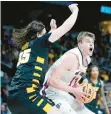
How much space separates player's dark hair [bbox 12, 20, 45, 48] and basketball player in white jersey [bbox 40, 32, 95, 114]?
1.57ft

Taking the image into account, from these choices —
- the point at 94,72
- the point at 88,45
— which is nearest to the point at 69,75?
the point at 88,45

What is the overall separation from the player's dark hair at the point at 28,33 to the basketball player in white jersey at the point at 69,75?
48cm

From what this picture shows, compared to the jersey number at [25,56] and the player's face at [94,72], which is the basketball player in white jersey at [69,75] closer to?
the jersey number at [25,56]

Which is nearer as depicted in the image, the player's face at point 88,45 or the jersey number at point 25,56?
the jersey number at point 25,56

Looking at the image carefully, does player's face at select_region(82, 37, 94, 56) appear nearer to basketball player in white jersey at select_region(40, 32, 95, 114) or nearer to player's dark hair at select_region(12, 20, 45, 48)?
basketball player in white jersey at select_region(40, 32, 95, 114)

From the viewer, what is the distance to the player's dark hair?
15.1 ft

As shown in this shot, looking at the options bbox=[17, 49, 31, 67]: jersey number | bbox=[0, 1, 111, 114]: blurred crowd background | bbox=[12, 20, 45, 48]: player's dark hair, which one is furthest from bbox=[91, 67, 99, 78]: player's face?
bbox=[0, 1, 111, 114]: blurred crowd background

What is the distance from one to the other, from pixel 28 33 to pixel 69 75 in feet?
2.68

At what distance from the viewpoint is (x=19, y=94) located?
427 cm

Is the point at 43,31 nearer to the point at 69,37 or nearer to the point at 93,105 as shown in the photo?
the point at 93,105

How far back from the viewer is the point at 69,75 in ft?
16.8

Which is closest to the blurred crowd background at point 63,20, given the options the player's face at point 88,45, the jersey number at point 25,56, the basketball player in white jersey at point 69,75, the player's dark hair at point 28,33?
the basketball player in white jersey at point 69,75

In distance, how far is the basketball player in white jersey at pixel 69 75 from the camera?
15.5 ft

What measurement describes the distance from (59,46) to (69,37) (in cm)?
194
